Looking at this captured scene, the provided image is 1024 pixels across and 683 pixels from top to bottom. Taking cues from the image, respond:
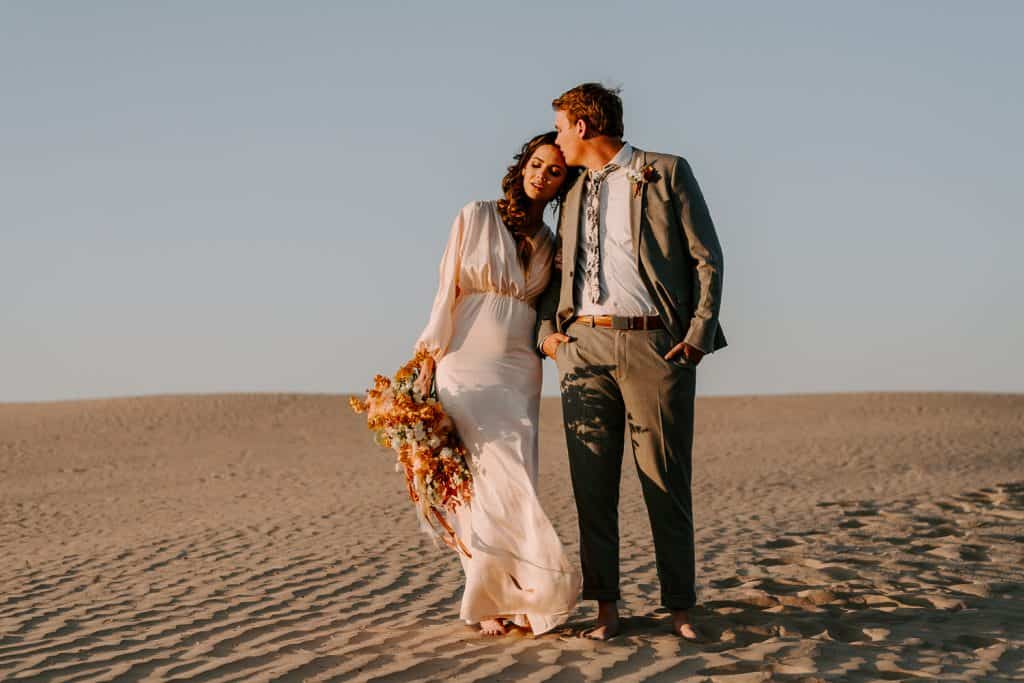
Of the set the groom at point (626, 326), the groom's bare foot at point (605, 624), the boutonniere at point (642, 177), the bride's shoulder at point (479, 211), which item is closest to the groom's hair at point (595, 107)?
the groom at point (626, 326)

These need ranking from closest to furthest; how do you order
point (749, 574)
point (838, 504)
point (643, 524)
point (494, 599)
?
point (494, 599)
point (749, 574)
point (643, 524)
point (838, 504)

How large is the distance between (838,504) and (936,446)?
9936 mm

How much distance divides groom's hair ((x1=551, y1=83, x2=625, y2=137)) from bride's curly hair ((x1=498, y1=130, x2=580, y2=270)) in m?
0.26

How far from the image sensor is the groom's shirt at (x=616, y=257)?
532cm

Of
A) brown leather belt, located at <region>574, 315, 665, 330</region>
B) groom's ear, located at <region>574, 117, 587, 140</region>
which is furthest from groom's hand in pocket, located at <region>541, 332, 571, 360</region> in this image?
groom's ear, located at <region>574, 117, 587, 140</region>

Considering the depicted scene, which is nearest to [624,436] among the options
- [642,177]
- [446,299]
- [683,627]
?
[683,627]

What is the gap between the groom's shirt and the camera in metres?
5.32

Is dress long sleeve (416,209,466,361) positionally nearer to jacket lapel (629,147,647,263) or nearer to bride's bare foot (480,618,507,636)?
jacket lapel (629,147,647,263)

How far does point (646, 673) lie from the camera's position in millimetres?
4922

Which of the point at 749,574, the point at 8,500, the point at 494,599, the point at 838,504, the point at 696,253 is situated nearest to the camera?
the point at 696,253

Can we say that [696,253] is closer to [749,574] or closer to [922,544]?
[749,574]

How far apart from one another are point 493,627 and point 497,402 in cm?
118

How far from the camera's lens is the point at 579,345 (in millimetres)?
5441

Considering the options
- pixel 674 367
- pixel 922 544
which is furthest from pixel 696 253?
pixel 922 544
